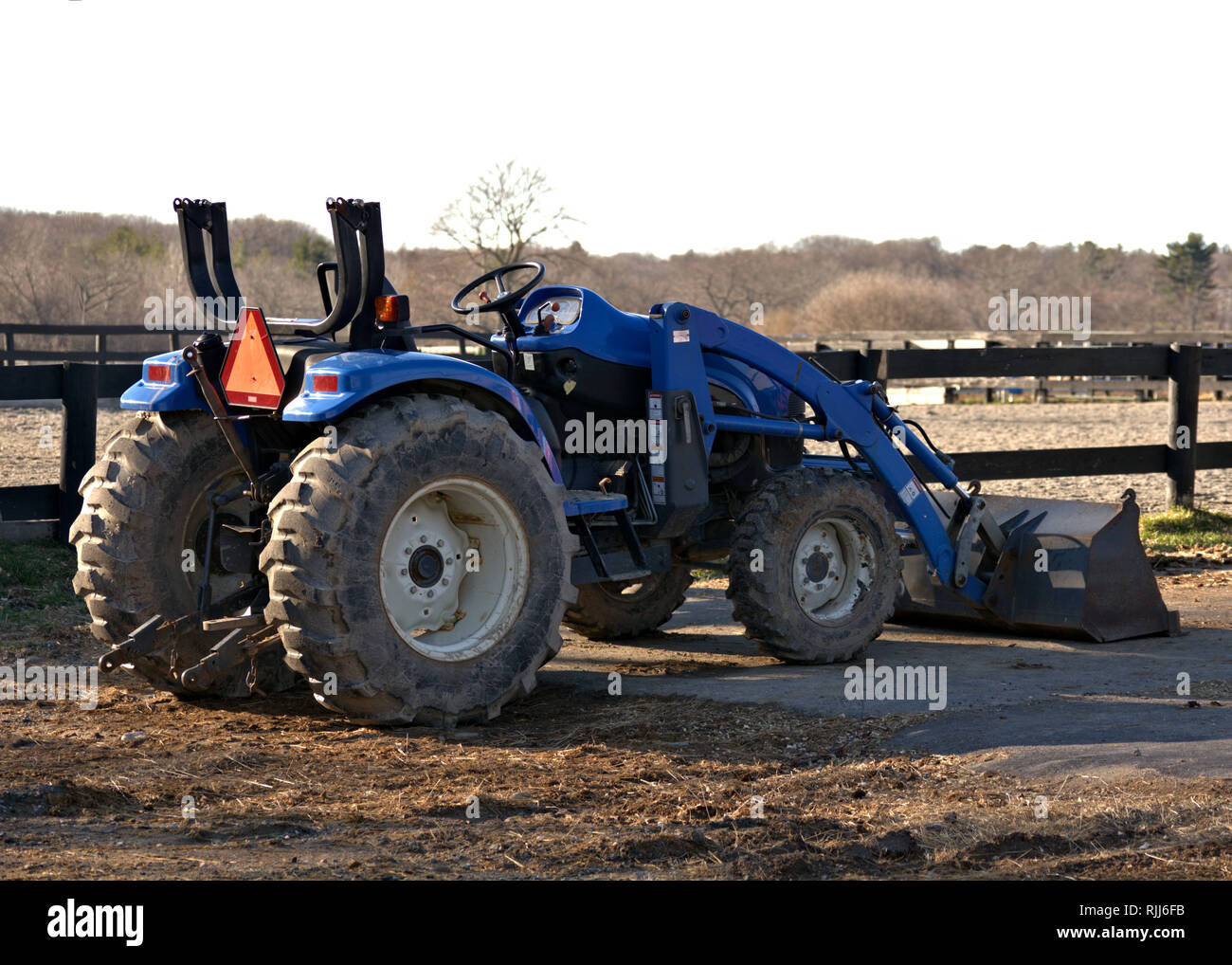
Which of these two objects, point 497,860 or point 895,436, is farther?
point 895,436

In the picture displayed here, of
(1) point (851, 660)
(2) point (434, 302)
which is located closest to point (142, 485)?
(1) point (851, 660)

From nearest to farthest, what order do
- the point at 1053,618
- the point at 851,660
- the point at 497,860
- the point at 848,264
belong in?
1. the point at 497,860
2. the point at 851,660
3. the point at 1053,618
4. the point at 848,264

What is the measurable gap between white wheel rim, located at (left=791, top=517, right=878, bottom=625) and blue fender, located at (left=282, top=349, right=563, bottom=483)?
187cm

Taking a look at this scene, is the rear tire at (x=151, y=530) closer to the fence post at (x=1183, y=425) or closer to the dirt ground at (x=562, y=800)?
the dirt ground at (x=562, y=800)

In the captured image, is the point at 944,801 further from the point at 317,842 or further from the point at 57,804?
the point at 57,804

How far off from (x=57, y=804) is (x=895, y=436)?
491 cm

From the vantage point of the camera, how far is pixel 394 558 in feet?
18.5

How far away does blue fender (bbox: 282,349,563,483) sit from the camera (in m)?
5.36

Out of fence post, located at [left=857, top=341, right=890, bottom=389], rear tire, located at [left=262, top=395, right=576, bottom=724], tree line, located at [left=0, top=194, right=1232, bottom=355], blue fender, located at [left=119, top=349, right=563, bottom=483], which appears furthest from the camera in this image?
tree line, located at [left=0, top=194, right=1232, bottom=355]

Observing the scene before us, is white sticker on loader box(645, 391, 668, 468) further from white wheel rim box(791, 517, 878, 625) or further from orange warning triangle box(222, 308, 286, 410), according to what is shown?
orange warning triangle box(222, 308, 286, 410)

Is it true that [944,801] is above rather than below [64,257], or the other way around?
below

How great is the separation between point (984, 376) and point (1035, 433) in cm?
1010

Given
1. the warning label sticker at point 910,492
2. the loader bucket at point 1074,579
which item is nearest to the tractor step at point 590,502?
the warning label sticker at point 910,492

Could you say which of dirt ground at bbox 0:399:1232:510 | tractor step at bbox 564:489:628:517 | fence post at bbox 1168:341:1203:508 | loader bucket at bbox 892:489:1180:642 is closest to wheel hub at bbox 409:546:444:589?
tractor step at bbox 564:489:628:517
